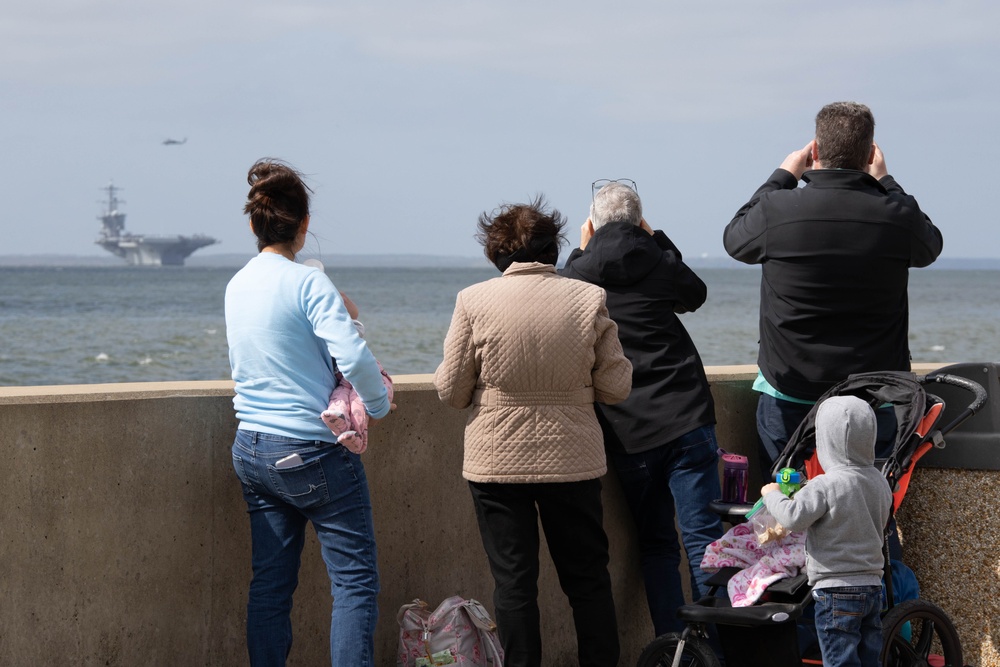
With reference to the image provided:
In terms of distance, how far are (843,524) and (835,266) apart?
3.23 ft

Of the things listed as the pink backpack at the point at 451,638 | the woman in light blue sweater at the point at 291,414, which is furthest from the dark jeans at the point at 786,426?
the woman in light blue sweater at the point at 291,414

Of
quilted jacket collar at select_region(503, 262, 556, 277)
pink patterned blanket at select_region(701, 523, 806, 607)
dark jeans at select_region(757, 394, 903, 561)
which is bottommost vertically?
pink patterned blanket at select_region(701, 523, 806, 607)

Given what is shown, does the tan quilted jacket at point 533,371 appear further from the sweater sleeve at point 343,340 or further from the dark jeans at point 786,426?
the dark jeans at point 786,426

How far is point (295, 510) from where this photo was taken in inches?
149

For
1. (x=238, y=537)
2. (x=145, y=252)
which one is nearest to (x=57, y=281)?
(x=145, y=252)

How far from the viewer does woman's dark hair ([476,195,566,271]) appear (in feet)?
12.7

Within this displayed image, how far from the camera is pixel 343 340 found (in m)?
3.47

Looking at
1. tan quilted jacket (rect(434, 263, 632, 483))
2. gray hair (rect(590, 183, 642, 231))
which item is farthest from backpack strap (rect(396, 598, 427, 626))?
gray hair (rect(590, 183, 642, 231))

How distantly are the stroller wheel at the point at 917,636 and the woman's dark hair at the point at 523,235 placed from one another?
65.1 inches

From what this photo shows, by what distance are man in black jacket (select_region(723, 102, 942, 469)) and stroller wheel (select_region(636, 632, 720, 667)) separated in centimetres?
104

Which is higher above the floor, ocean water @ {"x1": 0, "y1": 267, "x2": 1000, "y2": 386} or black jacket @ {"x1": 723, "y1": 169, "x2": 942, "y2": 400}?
black jacket @ {"x1": 723, "y1": 169, "x2": 942, "y2": 400}

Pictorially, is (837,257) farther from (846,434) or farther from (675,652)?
(675,652)

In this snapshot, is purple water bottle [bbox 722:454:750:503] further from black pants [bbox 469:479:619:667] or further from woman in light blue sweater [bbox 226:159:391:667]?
woman in light blue sweater [bbox 226:159:391:667]

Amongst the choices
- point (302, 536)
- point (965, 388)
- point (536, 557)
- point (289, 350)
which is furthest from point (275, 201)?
point (965, 388)
